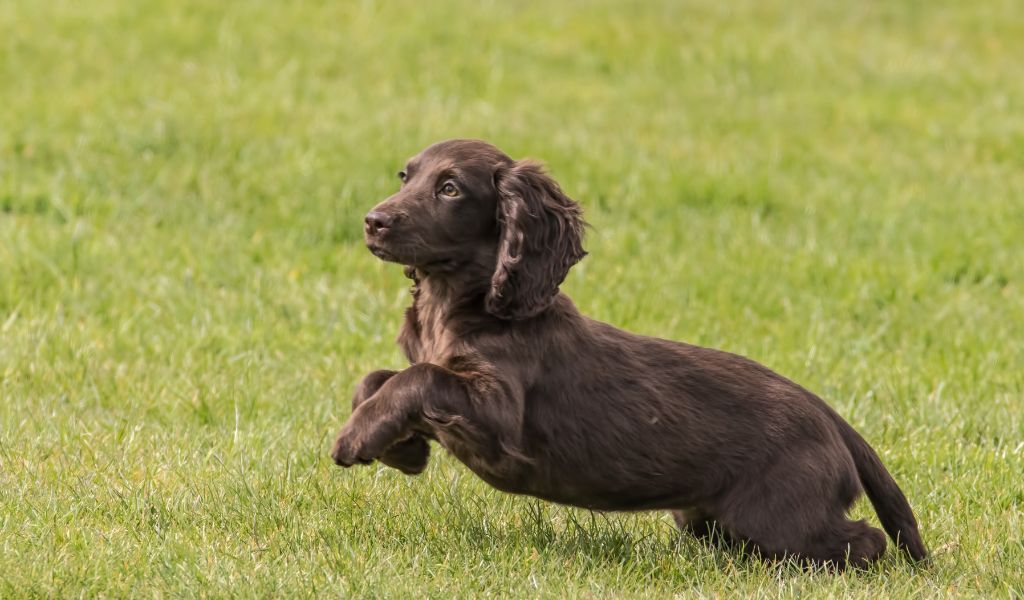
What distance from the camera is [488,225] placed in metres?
4.53

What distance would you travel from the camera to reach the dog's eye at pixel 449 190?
445cm

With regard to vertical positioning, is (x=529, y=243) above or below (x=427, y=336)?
above

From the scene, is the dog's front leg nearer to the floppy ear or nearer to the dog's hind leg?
the floppy ear

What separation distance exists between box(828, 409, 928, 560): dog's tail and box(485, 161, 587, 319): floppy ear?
1.09 meters

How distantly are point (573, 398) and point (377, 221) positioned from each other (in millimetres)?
852

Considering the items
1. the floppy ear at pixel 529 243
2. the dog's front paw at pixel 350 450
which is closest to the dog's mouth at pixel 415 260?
the floppy ear at pixel 529 243

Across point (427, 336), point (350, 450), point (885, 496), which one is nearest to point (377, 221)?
point (427, 336)

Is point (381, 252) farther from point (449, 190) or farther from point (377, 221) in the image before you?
point (449, 190)

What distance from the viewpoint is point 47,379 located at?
21.2 ft

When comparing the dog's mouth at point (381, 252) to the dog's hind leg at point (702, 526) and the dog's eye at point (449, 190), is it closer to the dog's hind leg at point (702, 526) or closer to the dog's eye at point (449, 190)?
the dog's eye at point (449, 190)

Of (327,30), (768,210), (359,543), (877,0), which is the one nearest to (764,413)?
(359,543)

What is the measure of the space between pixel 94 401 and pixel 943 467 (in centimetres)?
367

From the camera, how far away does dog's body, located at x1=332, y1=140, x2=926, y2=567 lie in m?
4.39

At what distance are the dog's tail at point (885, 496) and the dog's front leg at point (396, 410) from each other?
4.63ft
